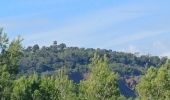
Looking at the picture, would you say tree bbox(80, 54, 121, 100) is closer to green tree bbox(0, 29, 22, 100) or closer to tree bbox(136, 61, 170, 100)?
tree bbox(136, 61, 170, 100)

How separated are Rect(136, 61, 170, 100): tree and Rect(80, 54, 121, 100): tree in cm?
868

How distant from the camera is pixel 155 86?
76.8m

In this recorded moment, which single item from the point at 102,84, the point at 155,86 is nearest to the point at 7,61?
the point at 102,84

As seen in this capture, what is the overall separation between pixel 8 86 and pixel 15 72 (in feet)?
4.36

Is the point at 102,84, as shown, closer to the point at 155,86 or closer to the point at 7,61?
the point at 155,86

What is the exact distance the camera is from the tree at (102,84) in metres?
67.4

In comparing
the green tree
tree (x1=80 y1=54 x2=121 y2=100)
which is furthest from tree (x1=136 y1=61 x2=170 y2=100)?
the green tree

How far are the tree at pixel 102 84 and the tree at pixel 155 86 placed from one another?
8.68 meters

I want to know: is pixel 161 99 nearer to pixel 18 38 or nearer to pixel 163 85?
pixel 163 85

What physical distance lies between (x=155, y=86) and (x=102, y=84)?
1131cm

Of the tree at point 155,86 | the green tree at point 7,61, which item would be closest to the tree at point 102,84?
the tree at point 155,86

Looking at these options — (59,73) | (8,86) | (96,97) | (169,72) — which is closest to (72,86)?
(59,73)

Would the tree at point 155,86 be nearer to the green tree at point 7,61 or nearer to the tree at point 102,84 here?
the tree at point 102,84

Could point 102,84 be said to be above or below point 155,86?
above
